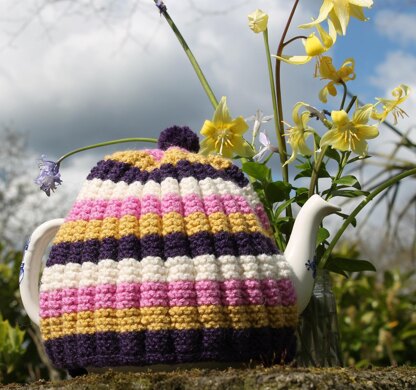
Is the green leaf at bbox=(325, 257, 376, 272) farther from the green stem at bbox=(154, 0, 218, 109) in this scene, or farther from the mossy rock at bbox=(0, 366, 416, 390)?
the green stem at bbox=(154, 0, 218, 109)

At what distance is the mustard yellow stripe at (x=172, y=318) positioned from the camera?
1311 mm

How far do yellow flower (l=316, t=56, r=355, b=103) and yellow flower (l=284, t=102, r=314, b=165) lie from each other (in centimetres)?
8

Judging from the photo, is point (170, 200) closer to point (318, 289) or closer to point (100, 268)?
point (100, 268)

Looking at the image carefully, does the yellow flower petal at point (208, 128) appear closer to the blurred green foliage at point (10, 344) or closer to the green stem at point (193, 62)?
the green stem at point (193, 62)

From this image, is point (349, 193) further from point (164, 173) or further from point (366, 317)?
point (366, 317)

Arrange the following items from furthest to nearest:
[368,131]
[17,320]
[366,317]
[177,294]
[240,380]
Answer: [366,317] → [17,320] → [368,131] → [177,294] → [240,380]

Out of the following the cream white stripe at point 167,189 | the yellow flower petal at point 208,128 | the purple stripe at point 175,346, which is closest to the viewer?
the purple stripe at point 175,346

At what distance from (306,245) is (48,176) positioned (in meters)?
0.61

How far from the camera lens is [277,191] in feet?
5.27

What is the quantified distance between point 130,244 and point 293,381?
0.40 m

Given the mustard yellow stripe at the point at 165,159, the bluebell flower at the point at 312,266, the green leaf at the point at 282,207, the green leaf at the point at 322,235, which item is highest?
the mustard yellow stripe at the point at 165,159

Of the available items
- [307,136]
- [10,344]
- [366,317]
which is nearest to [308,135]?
[307,136]

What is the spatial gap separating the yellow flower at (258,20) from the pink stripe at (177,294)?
2.01 feet

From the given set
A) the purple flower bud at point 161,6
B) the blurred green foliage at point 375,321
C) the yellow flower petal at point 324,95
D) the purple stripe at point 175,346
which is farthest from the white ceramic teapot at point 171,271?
the blurred green foliage at point 375,321
